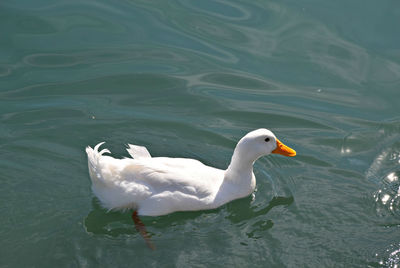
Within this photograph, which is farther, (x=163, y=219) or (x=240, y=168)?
(x=240, y=168)

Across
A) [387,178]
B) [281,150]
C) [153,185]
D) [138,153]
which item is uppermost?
[281,150]

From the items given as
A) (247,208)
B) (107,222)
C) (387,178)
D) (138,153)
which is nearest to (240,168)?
(247,208)

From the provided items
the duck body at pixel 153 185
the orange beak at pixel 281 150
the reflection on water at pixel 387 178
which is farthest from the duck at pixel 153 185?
the reflection on water at pixel 387 178

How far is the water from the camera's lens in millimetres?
5718

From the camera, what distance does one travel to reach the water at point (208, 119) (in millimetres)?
5718

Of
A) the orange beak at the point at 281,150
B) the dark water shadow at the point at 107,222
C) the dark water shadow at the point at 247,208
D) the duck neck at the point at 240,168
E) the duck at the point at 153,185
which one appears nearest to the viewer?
the dark water shadow at the point at 107,222

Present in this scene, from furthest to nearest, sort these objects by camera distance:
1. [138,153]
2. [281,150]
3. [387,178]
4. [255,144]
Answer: [387,178]
[281,150]
[138,153]
[255,144]

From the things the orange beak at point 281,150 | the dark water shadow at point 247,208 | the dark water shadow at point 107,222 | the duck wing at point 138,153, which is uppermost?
the orange beak at point 281,150

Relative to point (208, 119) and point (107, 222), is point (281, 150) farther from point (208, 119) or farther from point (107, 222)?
point (107, 222)

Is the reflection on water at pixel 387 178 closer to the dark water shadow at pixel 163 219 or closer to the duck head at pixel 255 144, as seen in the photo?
the dark water shadow at pixel 163 219

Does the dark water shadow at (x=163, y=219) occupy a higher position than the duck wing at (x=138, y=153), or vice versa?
the duck wing at (x=138, y=153)

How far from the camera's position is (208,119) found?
7.88 m

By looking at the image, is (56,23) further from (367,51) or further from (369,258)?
(369,258)

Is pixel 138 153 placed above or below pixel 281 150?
below
